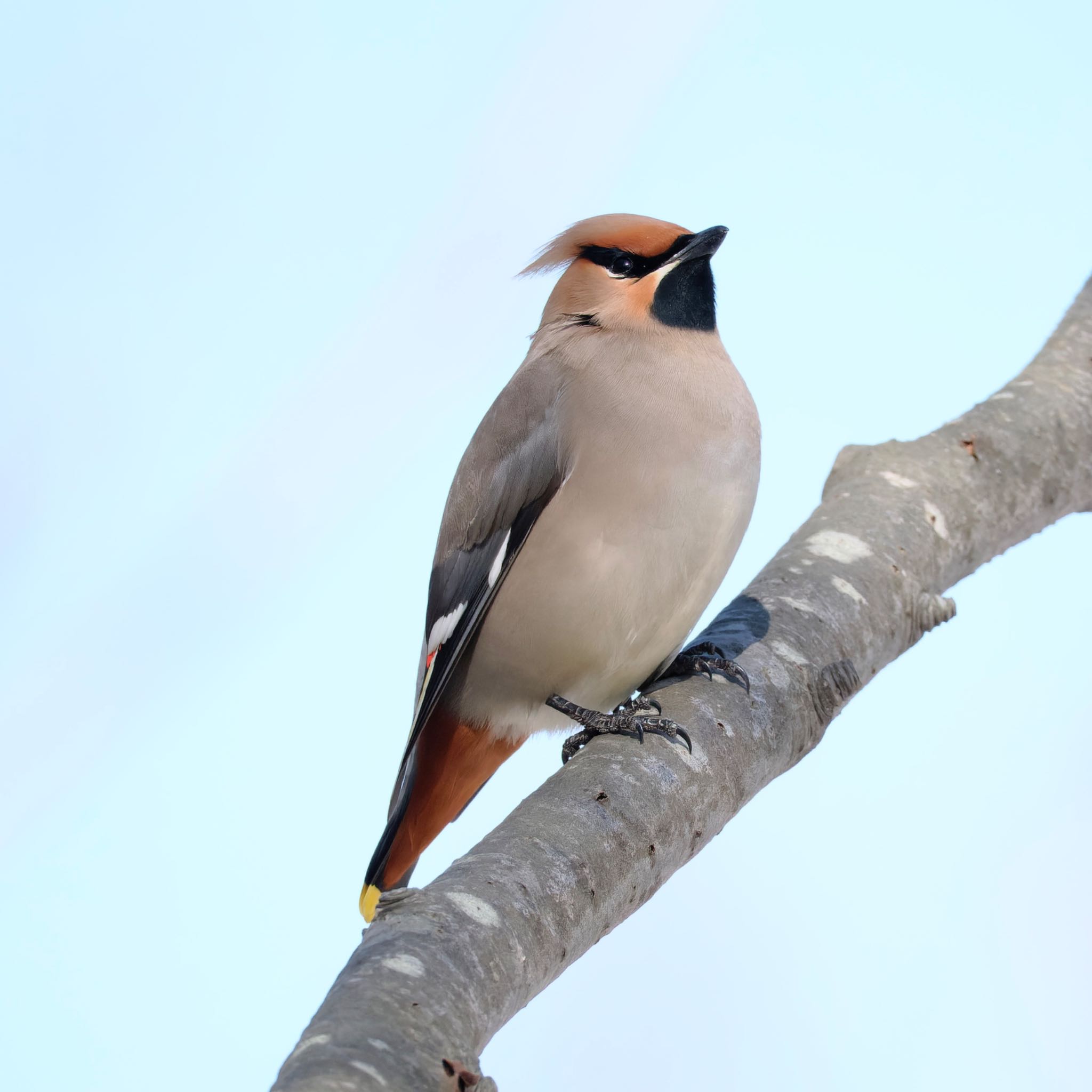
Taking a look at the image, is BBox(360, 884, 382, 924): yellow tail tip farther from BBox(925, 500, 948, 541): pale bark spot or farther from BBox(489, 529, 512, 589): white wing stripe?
BBox(925, 500, 948, 541): pale bark spot

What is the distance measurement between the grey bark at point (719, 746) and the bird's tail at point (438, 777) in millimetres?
648

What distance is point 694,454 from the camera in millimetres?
2807

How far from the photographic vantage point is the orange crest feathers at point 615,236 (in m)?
3.30

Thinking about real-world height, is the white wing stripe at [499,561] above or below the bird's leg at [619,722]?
above

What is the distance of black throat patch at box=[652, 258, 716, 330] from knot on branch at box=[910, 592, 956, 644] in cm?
88

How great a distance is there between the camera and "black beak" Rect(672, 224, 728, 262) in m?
3.23

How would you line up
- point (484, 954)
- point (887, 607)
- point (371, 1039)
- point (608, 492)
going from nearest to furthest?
point (371, 1039) → point (484, 954) → point (608, 492) → point (887, 607)

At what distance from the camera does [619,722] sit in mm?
2529

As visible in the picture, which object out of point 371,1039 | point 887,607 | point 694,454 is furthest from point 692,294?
point 371,1039

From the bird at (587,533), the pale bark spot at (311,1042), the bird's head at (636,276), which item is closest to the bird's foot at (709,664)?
the bird at (587,533)

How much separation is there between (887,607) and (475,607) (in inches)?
39.5

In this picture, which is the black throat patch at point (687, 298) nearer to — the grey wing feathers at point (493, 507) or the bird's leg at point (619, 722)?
the grey wing feathers at point (493, 507)

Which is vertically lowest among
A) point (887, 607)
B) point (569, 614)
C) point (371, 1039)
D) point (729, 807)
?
point (371, 1039)

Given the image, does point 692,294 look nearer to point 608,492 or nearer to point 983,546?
point 608,492
